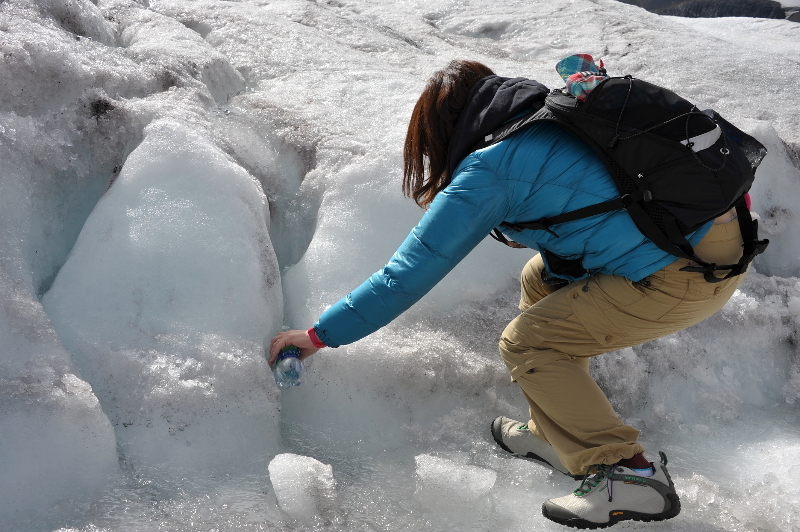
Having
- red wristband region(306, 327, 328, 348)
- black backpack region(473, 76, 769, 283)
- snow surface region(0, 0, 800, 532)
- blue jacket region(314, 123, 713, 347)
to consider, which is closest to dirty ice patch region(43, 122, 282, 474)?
snow surface region(0, 0, 800, 532)

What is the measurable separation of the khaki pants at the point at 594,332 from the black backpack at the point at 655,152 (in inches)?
6.8

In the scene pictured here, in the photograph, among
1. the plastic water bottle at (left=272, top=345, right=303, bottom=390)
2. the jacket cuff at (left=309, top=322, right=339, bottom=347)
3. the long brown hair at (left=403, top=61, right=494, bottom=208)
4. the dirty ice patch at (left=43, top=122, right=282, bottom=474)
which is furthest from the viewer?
the plastic water bottle at (left=272, top=345, right=303, bottom=390)

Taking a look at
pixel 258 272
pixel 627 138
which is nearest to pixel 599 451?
pixel 627 138

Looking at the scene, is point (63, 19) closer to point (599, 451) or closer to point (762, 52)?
point (599, 451)

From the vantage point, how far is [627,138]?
170 centimetres

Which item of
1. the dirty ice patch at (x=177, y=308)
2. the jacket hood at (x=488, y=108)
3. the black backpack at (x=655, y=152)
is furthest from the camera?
the dirty ice patch at (x=177, y=308)

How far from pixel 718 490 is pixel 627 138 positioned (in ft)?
4.47

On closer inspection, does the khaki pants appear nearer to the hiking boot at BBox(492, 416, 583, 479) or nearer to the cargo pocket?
the cargo pocket

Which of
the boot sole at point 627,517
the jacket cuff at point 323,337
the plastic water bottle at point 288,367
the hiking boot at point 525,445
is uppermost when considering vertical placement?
the jacket cuff at point 323,337

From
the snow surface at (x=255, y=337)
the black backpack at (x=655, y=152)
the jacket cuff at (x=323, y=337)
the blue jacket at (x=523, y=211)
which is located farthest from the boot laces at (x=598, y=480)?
the jacket cuff at (x=323, y=337)

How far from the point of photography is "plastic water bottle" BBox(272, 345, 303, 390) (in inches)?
90.0

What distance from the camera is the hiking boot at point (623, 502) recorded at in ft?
6.35

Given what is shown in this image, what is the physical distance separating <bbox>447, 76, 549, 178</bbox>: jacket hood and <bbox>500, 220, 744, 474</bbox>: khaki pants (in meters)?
0.59

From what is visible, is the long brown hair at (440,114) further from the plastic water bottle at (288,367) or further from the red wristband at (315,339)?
the plastic water bottle at (288,367)
